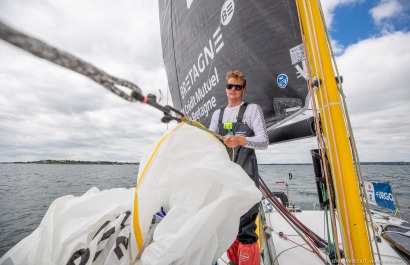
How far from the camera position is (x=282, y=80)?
1.81 m

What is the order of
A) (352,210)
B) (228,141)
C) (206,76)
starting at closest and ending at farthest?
(352,210) < (228,141) < (206,76)

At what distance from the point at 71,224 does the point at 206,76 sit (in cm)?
229

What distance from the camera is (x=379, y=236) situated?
2.55m

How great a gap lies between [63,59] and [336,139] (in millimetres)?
1192

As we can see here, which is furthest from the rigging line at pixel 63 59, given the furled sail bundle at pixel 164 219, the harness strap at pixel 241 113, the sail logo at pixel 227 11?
the sail logo at pixel 227 11

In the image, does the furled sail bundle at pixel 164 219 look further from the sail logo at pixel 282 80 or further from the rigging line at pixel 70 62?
the sail logo at pixel 282 80

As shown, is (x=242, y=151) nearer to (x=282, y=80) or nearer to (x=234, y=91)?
(x=234, y=91)

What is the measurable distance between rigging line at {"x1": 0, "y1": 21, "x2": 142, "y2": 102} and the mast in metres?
1.03

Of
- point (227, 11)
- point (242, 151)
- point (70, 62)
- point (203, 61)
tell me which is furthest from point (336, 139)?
point (203, 61)

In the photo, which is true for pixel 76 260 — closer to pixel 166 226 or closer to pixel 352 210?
pixel 166 226

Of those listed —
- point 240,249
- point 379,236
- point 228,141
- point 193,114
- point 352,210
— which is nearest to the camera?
point 352,210

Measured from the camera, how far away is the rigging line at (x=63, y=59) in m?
0.31

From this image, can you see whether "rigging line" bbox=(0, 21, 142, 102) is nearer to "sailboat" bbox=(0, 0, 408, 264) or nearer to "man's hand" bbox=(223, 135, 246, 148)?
"sailboat" bbox=(0, 0, 408, 264)

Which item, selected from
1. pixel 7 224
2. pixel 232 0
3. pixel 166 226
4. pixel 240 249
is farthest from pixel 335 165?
pixel 7 224
